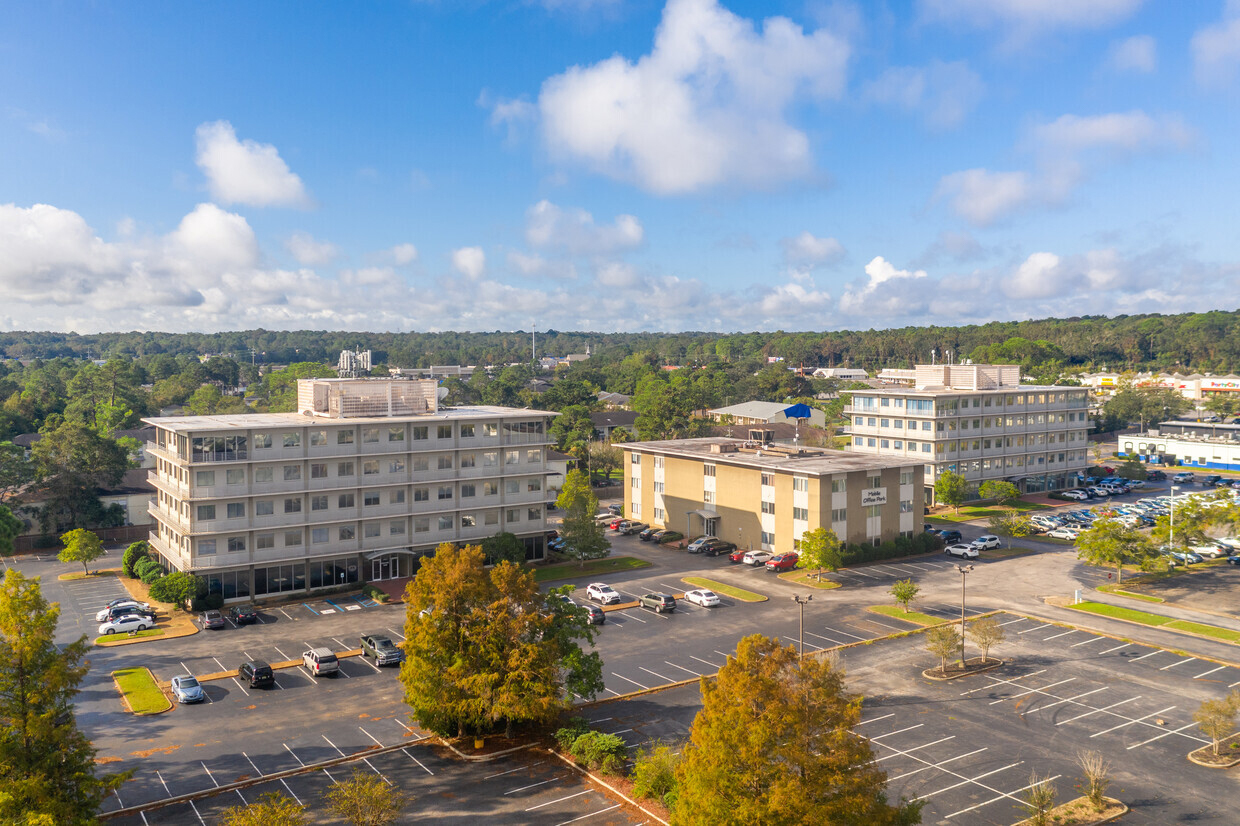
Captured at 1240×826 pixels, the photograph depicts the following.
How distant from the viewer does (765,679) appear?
91.1 feet

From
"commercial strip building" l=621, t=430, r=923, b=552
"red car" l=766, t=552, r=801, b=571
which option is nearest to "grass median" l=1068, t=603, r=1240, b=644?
"commercial strip building" l=621, t=430, r=923, b=552

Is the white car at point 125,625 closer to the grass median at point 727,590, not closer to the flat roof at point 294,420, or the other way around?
the flat roof at point 294,420

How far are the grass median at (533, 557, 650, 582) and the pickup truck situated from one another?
21221 mm

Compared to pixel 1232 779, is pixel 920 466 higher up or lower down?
higher up

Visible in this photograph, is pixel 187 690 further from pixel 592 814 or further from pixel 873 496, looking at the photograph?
pixel 873 496

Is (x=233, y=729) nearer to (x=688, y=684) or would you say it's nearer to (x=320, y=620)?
(x=320, y=620)

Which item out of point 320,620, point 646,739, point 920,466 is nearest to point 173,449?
point 320,620

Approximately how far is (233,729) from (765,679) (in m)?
30.4

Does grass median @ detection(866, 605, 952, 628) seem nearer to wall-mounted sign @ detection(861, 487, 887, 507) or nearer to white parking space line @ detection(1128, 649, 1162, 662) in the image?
white parking space line @ detection(1128, 649, 1162, 662)

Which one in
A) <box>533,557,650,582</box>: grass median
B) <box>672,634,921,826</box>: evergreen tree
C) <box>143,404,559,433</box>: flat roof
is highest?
<box>143,404,559,433</box>: flat roof

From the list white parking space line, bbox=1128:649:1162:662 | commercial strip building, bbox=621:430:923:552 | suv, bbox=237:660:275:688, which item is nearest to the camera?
suv, bbox=237:660:275:688


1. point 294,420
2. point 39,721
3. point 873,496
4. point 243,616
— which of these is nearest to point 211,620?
point 243,616

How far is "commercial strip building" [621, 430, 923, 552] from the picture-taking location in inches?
3130

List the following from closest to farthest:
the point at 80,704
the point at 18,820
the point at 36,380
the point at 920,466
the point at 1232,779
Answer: the point at 18,820 < the point at 1232,779 < the point at 80,704 < the point at 920,466 < the point at 36,380
